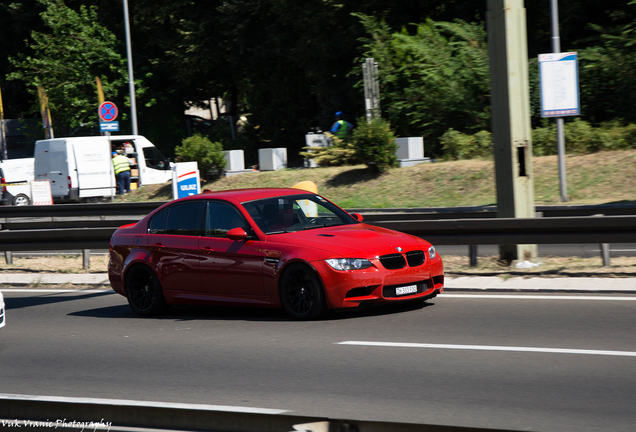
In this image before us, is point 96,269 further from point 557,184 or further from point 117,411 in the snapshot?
point 557,184

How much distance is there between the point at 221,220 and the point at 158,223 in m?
1.08

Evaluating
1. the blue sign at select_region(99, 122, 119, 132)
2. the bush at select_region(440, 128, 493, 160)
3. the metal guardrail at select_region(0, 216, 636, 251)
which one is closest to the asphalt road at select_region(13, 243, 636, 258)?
the metal guardrail at select_region(0, 216, 636, 251)

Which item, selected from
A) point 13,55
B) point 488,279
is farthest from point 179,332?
point 13,55

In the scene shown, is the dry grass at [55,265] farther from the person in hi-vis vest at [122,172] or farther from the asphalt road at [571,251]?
the person in hi-vis vest at [122,172]

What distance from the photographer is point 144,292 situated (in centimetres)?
1002

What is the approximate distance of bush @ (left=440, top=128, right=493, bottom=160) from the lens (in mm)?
25344

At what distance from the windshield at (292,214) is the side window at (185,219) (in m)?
0.67

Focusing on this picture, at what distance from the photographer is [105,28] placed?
40.4m

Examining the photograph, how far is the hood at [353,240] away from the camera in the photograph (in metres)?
8.38

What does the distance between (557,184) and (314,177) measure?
783cm

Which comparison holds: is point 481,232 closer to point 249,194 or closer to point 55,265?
point 249,194

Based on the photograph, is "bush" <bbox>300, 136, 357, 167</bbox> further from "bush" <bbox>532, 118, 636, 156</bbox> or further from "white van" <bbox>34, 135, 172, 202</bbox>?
"white van" <bbox>34, 135, 172, 202</bbox>

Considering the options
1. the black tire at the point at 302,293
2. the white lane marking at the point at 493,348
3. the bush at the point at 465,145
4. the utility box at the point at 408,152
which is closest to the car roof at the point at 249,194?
the black tire at the point at 302,293
